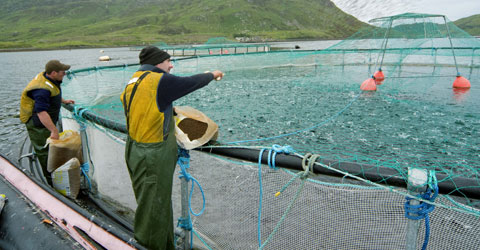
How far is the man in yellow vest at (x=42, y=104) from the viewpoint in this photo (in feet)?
16.5

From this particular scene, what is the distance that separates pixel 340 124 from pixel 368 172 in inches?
356

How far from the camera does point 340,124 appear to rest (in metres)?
10.6

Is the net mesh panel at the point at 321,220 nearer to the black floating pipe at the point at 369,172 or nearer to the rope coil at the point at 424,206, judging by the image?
the black floating pipe at the point at 369,172

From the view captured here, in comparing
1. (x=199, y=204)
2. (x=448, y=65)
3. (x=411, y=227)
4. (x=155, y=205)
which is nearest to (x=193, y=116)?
(x=155, y=205)

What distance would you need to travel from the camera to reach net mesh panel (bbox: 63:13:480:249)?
2658mm

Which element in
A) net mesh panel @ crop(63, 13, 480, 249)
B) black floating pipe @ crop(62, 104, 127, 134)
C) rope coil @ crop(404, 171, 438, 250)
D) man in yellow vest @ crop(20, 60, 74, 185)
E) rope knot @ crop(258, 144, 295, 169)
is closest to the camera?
rope coil @ crop(404, 171, 438, 250)

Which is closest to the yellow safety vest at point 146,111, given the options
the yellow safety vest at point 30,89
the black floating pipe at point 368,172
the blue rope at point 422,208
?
the black floating pipe at point 368,172

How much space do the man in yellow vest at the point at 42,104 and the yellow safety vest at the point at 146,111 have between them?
291cm

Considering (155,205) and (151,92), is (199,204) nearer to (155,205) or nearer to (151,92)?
(155,205)

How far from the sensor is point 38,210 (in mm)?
3092

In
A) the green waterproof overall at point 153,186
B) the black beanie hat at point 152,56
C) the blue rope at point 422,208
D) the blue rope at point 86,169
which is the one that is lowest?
the blue rope at point 86,169

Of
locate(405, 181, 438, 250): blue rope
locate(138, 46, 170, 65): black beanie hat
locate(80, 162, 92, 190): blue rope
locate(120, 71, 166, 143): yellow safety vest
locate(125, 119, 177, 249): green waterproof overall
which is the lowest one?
locate(80, 162, 92, 190): blue rope

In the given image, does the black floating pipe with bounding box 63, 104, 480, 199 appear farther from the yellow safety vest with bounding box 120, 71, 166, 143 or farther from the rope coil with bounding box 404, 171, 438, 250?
the yellow safety vest with bounding box 120, 71, 166, 143

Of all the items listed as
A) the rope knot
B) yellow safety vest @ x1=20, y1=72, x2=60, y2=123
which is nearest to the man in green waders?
the rope knot
